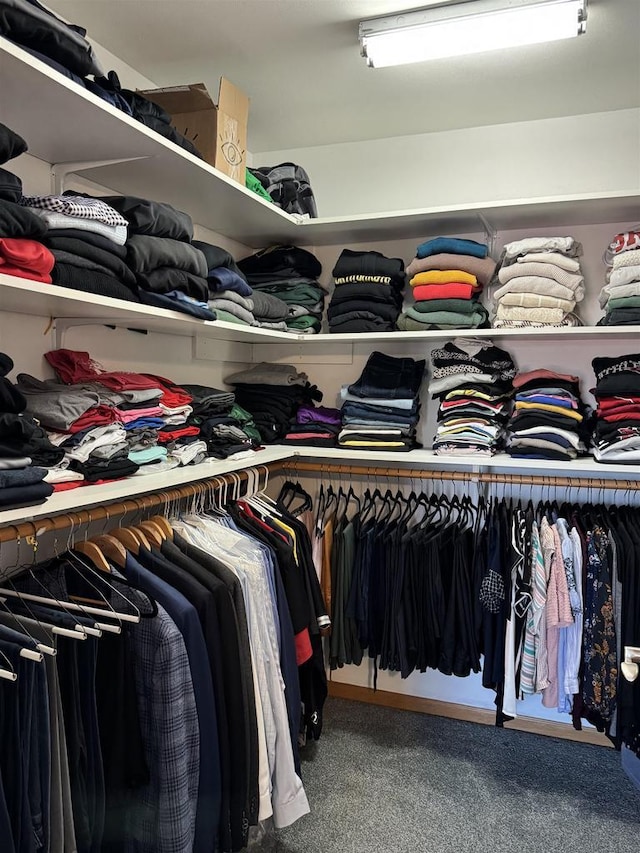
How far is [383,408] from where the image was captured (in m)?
2.56

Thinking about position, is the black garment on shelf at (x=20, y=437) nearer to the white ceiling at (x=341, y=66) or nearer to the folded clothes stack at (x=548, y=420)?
the white ceiling at (x=341, y=66)

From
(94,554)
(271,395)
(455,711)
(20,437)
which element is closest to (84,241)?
(20,437)

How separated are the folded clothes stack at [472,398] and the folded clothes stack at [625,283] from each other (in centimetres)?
43

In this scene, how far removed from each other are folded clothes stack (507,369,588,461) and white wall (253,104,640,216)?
0.82 meters

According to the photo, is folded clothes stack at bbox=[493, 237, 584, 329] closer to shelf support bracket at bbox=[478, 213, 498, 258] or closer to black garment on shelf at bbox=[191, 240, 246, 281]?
shelf support bracket at bbox=[478, 213, 498, 258]

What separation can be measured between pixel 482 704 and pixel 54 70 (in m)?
2.85

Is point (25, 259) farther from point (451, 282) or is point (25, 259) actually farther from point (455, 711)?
point (455, 711)

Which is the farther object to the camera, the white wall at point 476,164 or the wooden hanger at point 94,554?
the white wall at point 476,164

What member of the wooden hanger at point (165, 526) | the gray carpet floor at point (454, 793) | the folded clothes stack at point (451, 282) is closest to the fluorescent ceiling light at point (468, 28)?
the folded clothes stack at point (451, 282)

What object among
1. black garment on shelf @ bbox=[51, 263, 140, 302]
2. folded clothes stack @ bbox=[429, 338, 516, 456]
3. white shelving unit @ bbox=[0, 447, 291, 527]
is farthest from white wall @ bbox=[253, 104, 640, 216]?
black garment on shelf @ bbox=[51, 263, 140, 302]

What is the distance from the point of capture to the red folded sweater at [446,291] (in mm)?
2389

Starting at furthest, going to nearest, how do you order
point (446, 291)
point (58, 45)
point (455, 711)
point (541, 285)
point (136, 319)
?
point (455, 711) → point (446, 291) → point (541, 285) → point (136, 319) → point (58, 45)

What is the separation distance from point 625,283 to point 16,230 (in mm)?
1951

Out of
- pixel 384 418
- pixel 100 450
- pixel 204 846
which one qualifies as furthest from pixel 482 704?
pixel 100 450
